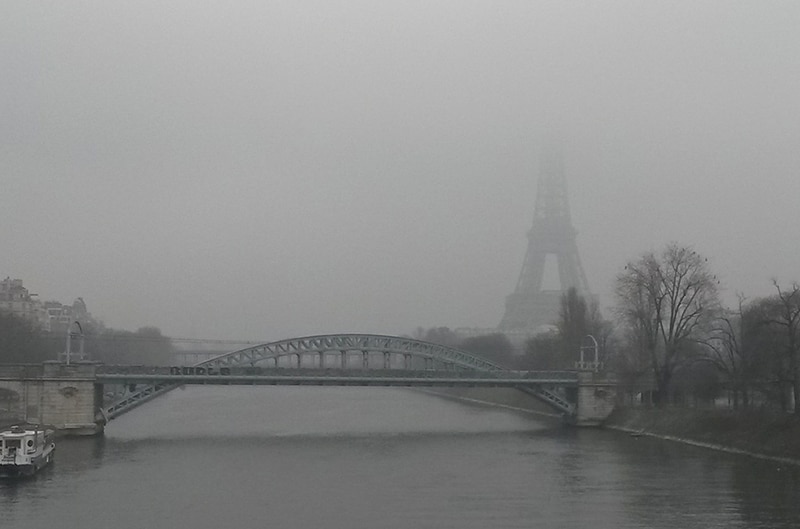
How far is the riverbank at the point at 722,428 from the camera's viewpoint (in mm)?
40312

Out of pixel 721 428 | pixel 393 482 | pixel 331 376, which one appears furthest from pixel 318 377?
pixel 721 428

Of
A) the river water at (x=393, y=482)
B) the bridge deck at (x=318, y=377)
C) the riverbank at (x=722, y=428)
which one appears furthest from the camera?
the bridge deck at (x=318, y=377)

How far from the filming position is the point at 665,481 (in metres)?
35.9

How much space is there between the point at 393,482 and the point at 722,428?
754 inches

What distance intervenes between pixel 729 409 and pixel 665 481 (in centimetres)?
1524

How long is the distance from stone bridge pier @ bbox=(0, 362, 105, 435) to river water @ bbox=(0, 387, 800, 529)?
81.9 inches

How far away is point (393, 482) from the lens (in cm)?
3616

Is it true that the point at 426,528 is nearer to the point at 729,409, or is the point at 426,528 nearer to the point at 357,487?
the point at 357,487

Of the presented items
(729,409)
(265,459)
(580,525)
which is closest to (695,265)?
(729,409)

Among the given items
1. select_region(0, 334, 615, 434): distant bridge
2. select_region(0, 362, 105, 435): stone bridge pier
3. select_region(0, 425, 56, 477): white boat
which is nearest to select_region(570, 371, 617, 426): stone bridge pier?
select_region(0, 334, 615, 434): distant bridge

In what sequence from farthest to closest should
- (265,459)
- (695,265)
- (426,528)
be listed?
(695,265) → (265,459) → (426,528)

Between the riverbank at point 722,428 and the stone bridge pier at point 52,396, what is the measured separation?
30979mm

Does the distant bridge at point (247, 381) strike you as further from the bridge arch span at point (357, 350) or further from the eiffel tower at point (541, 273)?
the eiffel tower at point (541, 273)

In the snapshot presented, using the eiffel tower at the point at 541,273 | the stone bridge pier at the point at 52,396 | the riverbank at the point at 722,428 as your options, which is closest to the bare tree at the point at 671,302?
the riverbank at the point at 722,428
